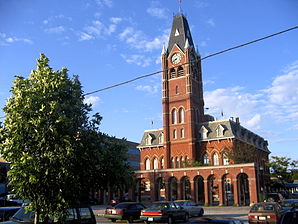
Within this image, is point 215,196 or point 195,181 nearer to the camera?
point 195,181

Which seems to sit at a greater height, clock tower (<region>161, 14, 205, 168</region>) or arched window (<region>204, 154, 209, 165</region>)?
clock tower (<region>161, 14, 205, 168</region>)

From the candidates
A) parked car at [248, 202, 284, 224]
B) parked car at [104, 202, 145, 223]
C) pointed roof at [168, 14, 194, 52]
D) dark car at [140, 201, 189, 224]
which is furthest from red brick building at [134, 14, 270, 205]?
parked car at [248, 202, 284, 224]

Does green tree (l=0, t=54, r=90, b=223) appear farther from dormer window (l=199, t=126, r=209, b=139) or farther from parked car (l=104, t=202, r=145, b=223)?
dormer window (l=199, t=126, r=209, b=139)

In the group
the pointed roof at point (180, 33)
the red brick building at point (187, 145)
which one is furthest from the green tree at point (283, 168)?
the pointed roof at point (180, 33)

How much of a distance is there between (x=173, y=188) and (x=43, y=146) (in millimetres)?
42152

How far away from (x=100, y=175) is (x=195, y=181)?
3629cm

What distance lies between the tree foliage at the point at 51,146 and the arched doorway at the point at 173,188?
1491 inches

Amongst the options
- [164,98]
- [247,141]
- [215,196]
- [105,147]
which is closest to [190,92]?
[164,98]

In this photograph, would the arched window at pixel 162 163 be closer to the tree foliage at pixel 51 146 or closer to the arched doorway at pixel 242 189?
the arched doorway at pixel 242 189

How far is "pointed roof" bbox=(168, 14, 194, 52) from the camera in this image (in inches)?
2431

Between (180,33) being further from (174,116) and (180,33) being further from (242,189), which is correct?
(242,189)

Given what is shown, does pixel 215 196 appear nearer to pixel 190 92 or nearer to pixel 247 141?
pixel 247 141

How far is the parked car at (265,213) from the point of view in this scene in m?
17.4

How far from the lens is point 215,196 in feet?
166
